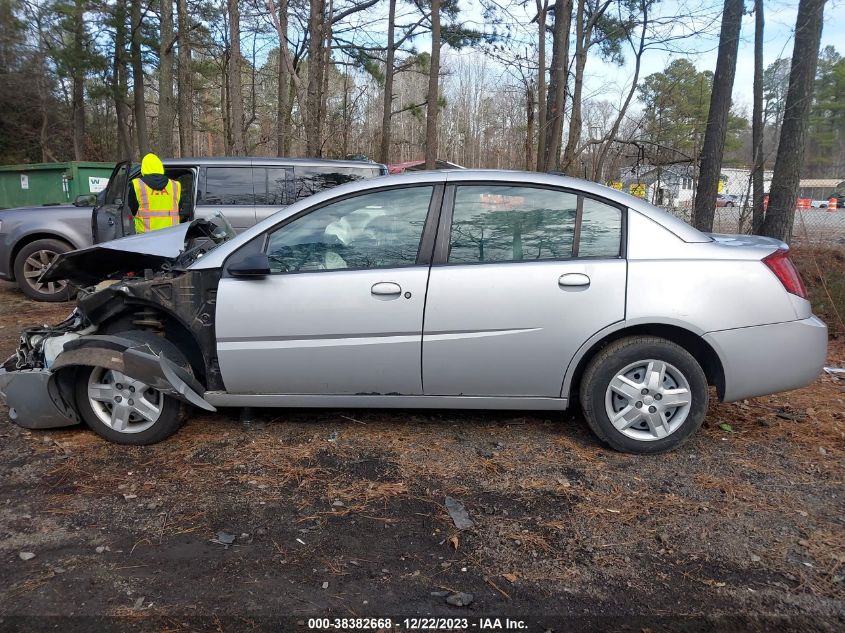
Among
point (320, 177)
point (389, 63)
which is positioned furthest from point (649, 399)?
point (389, 63)

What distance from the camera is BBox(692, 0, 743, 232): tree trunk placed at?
9805mm

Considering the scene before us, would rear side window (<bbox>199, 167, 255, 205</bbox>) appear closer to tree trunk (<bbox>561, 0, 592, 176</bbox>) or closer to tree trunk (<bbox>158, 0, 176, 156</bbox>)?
tree trunk (<bbox>158, 0, 176, 156</bbox>)

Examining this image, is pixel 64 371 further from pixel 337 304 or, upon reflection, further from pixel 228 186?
pixel 228 186

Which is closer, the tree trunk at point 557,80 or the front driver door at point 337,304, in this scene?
the front driver door at point 337,304

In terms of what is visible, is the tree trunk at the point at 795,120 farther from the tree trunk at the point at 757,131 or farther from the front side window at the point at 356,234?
the front side window at the point at 356,234

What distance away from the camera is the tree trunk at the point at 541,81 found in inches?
499

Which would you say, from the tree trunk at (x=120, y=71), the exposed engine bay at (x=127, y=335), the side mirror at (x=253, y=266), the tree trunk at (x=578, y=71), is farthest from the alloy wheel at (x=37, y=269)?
the tree trunk at (x=120, y=71)

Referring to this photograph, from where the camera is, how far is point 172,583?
98.9 inches

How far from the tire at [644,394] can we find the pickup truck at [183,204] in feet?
17.5

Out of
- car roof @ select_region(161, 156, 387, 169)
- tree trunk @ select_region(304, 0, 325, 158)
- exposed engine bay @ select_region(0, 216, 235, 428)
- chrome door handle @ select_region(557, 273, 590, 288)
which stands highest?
tree trunk @ select_region(304, 0, 325, 158)

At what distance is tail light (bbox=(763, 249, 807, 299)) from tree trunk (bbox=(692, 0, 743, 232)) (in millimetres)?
6822

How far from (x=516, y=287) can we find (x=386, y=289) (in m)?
0.77

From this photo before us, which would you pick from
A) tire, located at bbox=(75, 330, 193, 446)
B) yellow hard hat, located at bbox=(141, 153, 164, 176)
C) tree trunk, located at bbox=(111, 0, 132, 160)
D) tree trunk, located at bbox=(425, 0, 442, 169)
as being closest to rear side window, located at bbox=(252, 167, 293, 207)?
yellow hard hat, located at bbox=(141, 153, 164, 176)

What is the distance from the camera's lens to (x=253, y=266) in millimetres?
3531
